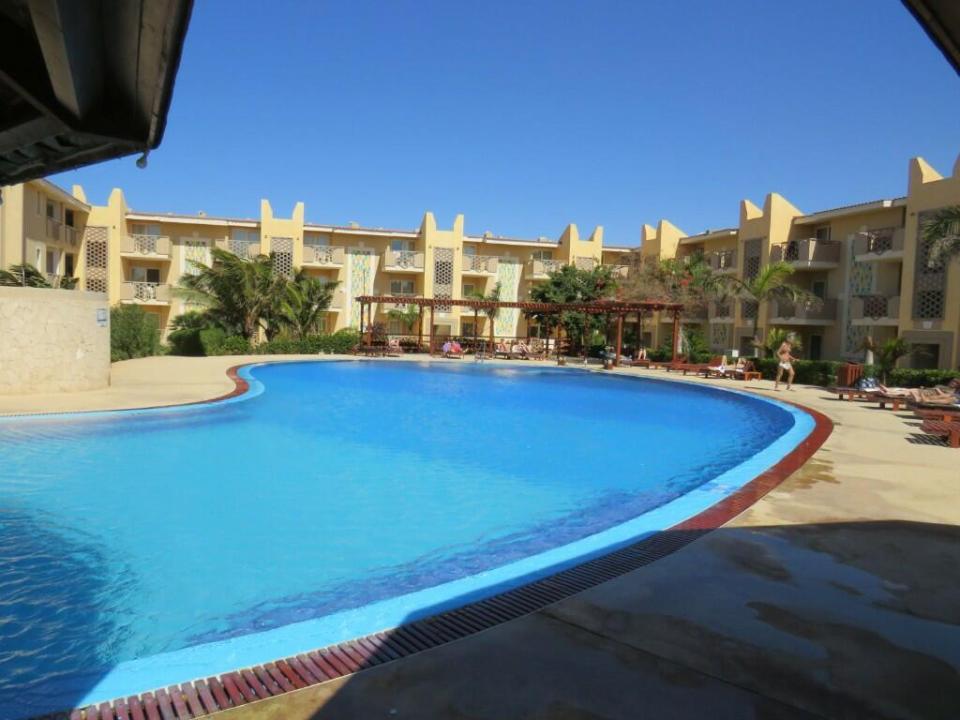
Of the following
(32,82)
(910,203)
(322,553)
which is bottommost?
(322,553)

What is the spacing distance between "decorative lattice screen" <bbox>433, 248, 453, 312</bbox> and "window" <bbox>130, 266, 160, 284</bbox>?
16147mm

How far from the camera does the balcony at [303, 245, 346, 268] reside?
40188 millimetres

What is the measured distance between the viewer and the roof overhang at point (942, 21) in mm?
2660

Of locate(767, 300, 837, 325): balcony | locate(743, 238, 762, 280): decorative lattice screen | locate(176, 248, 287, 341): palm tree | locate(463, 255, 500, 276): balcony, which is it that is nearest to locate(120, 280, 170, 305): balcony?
locate(176, 248, 287, 341): palm tree

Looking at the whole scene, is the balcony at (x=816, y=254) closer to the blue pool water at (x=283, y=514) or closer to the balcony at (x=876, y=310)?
the balcony at (x=876, y=310)

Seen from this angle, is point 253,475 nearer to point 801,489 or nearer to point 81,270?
point 801,489

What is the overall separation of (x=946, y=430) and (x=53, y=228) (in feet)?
115

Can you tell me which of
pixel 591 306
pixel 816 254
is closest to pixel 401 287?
pixel 591 306

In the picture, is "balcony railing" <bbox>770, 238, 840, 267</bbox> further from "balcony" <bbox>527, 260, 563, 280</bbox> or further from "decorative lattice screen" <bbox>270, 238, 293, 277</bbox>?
"decorative lattice screen" <bbox>270, 238, 293, 277</bbox>

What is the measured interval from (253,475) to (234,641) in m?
5.80

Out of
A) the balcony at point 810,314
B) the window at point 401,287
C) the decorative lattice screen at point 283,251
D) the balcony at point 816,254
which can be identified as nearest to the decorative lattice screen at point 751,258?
the balcony at point 816,254

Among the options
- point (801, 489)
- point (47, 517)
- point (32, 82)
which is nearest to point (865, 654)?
point (801, 489)

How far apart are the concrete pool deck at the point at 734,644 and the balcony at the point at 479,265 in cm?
3789

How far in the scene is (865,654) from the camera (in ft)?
11.2
